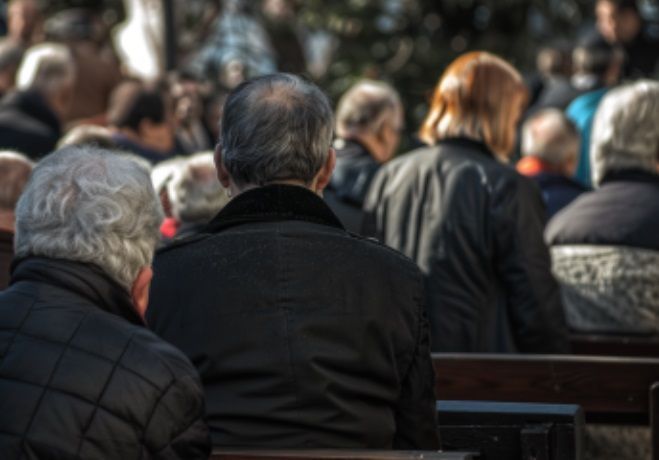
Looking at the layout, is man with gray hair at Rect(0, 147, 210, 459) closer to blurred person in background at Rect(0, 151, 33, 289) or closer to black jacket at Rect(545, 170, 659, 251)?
blurred person in background at Rect(0, 151, 33, 289)

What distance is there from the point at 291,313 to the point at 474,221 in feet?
8.54

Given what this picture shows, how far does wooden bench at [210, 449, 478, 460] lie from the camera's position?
4324mm

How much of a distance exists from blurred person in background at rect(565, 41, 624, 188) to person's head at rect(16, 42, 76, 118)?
3.21 meters

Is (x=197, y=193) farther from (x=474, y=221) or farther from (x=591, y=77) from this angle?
(x=591, y=77)

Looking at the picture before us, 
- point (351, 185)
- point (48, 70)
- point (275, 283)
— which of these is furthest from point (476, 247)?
point (48, 70)

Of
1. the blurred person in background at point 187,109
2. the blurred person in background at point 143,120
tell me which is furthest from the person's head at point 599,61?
the blurred person in background at point 143,120

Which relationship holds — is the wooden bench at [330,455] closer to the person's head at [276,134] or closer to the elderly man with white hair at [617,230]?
the person's head at [276,134]

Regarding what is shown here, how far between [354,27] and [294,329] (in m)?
11.2

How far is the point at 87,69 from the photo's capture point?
13.3 meters

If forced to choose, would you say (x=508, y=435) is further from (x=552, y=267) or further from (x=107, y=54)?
(x=107, y=54)

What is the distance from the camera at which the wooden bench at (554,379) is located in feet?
21.1

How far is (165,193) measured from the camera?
298 inches

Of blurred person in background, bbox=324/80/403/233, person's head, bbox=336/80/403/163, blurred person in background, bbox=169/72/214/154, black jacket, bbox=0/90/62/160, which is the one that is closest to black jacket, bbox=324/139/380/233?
blurred person in background, bbox=324/80/403/233

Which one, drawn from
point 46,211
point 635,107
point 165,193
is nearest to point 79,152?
point 46,211
